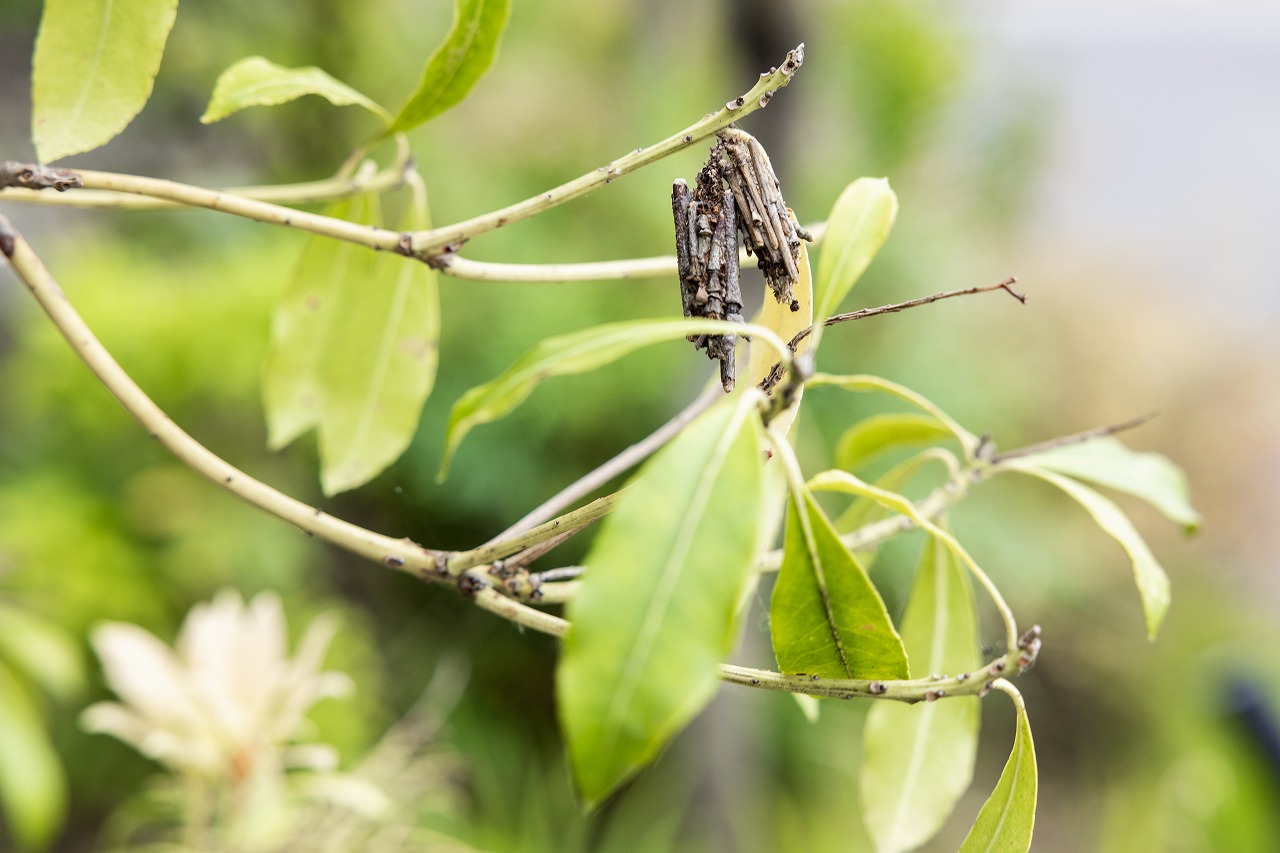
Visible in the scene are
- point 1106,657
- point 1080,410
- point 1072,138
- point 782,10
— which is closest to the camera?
point 782,10

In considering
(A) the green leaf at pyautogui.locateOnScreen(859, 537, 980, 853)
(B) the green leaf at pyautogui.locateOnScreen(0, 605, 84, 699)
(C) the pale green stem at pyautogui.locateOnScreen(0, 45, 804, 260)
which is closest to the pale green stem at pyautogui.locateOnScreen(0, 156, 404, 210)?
(C) the pale green stem at pyautogui.locateOnScreen(0, 45, 804, 260)

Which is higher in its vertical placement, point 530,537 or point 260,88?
point 260,88

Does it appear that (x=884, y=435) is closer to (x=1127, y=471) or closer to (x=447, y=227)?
(x=1127, y=471)

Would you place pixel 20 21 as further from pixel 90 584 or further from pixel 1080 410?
pixel 1080 410

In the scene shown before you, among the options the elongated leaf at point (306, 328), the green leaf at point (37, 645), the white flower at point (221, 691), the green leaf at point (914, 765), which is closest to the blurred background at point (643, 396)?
the green leaf at point (37, 645)

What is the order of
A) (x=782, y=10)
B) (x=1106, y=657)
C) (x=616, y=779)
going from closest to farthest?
(x=616, y=779), (x=782, y=10), (x=1106, y=657)

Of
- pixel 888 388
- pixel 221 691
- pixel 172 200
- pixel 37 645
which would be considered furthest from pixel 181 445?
pixel 37 645

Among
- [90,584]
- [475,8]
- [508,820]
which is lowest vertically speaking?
[508,820]

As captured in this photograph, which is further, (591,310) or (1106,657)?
(1106,657)

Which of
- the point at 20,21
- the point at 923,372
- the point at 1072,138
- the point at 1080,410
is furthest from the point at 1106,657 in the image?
the point at 20,21
